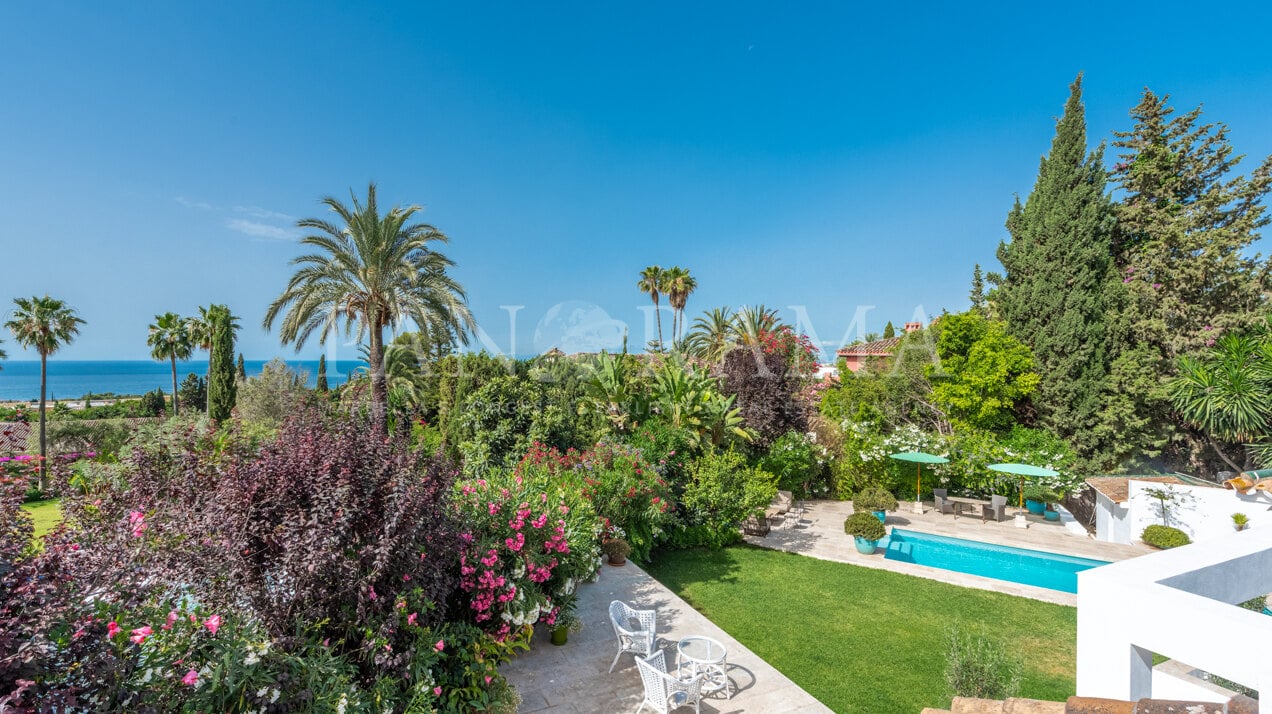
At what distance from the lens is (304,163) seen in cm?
1878

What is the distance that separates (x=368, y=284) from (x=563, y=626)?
1211 centimetres

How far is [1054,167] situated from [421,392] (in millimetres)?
26530

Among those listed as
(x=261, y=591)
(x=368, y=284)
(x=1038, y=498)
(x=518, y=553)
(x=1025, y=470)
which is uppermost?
(x=368, y=284)

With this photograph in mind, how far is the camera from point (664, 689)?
515 centimetres

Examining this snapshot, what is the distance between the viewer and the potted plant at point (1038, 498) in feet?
52.0

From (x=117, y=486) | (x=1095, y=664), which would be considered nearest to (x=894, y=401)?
(x=1095, y=664)

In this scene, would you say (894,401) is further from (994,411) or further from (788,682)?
(788,682)

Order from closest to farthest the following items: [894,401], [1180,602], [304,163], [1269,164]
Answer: [1180,602] → [1269,164] → [304,163] → [894,401]

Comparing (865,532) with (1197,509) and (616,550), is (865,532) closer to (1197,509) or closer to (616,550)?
(616,550)

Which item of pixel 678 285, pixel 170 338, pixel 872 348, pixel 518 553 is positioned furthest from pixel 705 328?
pixel 170 338

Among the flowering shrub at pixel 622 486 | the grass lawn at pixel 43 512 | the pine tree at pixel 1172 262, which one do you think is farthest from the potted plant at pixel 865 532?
the grass lawn at pixel 43 512

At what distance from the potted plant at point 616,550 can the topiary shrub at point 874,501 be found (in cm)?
749

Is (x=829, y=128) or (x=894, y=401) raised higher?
(x=829, y=128)

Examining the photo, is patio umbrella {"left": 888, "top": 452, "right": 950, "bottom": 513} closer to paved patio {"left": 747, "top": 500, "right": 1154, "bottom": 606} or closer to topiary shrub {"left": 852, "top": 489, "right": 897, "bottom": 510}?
paved patio {"left": 747, "top": 500, "right": 1154, "bottom": 606}
